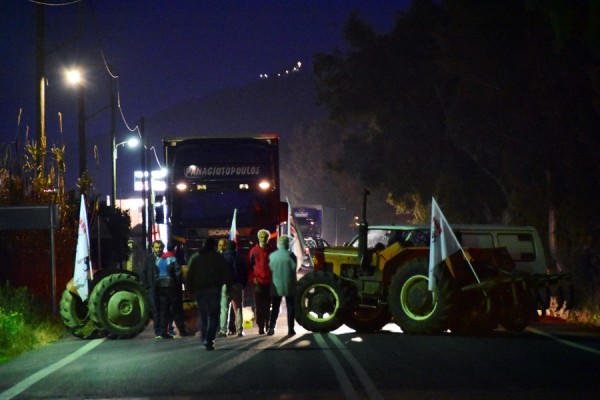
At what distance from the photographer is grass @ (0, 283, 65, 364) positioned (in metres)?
18.1

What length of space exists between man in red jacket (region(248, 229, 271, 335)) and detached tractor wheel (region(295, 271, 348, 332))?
58 centimetres

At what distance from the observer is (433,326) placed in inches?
741

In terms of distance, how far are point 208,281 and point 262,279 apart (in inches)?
120

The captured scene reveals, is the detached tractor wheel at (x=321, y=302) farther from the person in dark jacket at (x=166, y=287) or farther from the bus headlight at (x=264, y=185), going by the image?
the bus headlight at (x=264, y=185)

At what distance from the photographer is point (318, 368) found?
47.5ft

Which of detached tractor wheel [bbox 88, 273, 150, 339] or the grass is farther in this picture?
detached tractor wheel [bbox 88, 273, 150, 339]

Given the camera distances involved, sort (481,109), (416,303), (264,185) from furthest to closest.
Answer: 1. (481,109)
2. (264,185)
3. (416,303)

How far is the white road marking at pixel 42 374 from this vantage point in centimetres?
1267

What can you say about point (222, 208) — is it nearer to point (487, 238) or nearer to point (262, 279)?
point (262, 279)

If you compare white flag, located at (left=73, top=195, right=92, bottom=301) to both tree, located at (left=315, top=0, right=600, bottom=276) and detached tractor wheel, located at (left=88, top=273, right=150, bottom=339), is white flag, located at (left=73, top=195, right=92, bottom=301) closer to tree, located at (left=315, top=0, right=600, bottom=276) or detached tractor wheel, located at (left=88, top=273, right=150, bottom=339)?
detached tractor wheel, located at (left=88, top=273, right=150, bottom=339)

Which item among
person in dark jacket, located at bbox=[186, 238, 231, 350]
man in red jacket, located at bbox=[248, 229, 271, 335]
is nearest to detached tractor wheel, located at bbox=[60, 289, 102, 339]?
man in red jacket, located at bbox=[248, 229, 271, 335]

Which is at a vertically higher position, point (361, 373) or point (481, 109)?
point (481, 109)

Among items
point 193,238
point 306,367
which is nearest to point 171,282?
point 306,367

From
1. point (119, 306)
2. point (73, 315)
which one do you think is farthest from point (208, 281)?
point (73, 315)
